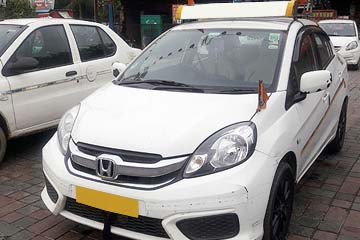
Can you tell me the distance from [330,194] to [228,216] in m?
1.92

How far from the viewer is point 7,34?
5207 mm

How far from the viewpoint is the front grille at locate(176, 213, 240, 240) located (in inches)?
106

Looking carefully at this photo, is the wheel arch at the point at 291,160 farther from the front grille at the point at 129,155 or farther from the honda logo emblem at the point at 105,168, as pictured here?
the honda logo emblem at the point at 105,168

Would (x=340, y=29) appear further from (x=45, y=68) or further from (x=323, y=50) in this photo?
(x=45, y=68)

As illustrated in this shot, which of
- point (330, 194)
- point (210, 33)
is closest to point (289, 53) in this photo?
point (210, 33)

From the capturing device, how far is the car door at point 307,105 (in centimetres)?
361

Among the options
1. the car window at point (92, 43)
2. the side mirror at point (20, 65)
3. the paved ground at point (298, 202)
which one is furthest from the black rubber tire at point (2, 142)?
the car window at point (92, 43)

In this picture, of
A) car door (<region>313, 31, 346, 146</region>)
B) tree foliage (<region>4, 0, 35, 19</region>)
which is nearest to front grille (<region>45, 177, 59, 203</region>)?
car door (<region>313, 31, 346, 146</region>)

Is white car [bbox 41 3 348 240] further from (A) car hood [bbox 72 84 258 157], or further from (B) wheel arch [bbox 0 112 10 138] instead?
(B) wheel arch [bbox 0 112 10 138]

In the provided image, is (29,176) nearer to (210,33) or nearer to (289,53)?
(210,33)

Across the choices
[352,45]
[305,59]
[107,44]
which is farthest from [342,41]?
[305,59]

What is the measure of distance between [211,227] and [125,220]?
0.55m

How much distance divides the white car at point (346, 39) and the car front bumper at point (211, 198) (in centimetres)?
1115

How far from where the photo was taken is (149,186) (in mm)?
2719
